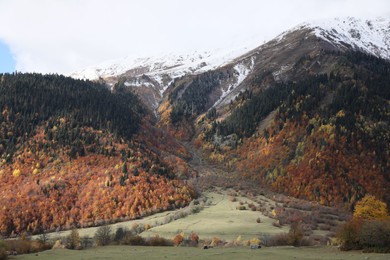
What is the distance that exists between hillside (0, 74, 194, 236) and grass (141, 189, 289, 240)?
25953 millimetres

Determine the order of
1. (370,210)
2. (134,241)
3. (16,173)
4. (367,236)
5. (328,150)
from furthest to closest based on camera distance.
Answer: (328,150), (16,173), (370,210), (134,241), (367,236)

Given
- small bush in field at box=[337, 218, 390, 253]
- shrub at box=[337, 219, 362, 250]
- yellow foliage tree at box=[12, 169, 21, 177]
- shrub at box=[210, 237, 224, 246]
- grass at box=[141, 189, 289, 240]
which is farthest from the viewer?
yellow foliage tree at box=[12, 169, 21, 177]

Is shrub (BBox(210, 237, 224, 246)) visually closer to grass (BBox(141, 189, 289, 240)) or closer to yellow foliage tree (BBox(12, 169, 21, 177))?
grass (BBox(141, 189, 289, 240))

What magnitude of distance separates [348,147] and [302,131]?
2465 centimetres

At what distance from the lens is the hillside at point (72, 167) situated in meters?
123

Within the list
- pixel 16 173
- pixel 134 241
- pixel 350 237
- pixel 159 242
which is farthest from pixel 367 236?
pixel 16 173

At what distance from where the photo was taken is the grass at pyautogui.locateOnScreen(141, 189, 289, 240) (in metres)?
77.6

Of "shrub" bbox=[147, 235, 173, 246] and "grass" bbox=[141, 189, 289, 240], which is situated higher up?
"shrub" bbox=[147, 235, 173, 246]

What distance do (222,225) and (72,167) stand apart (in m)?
80.8

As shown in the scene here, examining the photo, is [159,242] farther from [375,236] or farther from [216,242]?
[375,236]

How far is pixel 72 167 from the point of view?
148 meters

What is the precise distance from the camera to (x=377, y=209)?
382ft

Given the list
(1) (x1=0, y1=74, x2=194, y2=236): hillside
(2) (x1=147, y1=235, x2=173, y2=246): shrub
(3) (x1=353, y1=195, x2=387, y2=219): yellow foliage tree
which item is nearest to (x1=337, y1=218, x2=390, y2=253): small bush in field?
(2) (x1=147, y1=235, x2=173, y2=246): shrub

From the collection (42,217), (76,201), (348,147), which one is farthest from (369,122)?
(42,217)
